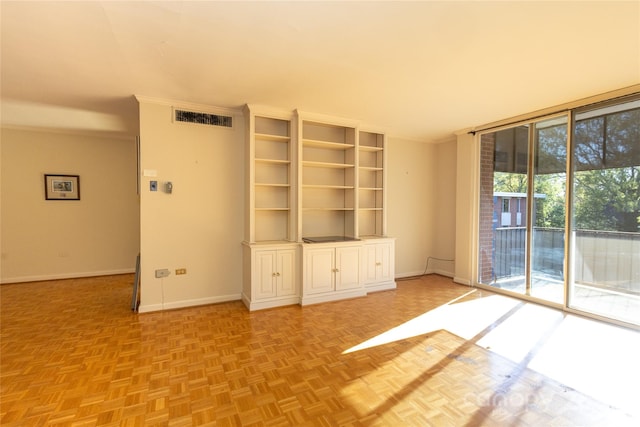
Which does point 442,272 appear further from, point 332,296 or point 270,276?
point 270,276

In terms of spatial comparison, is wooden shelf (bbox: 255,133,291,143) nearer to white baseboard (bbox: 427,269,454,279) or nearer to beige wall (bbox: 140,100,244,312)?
beige wall (bbox: 140,100,244,312)

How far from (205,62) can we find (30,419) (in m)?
2.89

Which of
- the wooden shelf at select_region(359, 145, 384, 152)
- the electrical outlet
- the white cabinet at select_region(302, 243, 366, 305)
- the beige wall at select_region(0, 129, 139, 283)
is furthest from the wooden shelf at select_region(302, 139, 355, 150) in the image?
the beige wall at select_region(0, 129, 139, 283)

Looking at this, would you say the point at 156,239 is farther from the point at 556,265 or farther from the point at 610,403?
the point at 556,265

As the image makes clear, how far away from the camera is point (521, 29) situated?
219 cm

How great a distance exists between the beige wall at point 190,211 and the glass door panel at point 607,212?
4391 mm

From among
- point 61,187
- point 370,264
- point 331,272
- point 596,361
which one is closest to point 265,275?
point 331,272

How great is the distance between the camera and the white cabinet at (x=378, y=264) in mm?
4662

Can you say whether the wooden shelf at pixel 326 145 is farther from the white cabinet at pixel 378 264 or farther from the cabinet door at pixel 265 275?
the cabinet door at pixel 265 275

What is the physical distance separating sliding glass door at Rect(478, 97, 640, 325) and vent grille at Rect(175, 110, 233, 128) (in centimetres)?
406

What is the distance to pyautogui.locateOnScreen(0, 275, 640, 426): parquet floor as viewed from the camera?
6.29 feet

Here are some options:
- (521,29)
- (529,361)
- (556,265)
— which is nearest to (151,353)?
(529,361)

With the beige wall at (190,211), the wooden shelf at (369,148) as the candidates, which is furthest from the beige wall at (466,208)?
the beige wall at (190,211)

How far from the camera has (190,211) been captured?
3.97 m
